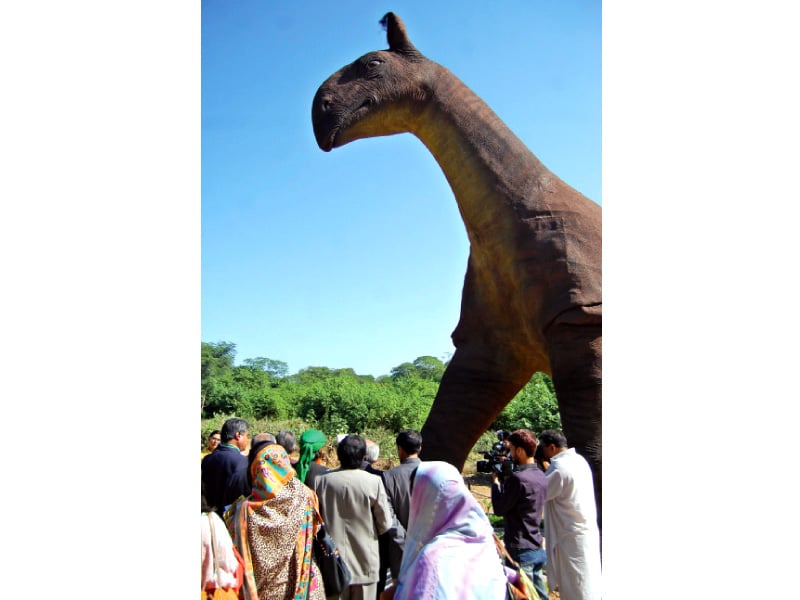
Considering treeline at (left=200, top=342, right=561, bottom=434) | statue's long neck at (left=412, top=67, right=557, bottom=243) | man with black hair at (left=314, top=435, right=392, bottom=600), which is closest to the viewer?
man with black hair at (left=314, top=435, right=392, bottom=600)

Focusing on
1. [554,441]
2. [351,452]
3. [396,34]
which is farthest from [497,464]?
[396,34]

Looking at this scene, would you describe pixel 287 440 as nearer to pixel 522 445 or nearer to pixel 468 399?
pixel 468 399

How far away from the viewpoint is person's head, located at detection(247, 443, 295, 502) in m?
2.82

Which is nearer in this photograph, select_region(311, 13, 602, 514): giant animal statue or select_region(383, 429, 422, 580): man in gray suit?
select_region(383, 429, 422, 580): man in gray suit

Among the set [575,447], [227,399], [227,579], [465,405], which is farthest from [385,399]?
[227,579]

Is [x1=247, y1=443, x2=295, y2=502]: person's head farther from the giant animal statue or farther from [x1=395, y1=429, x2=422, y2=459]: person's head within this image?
the giant animal statue

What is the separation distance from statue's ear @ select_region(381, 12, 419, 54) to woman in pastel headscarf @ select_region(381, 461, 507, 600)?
10.2ft

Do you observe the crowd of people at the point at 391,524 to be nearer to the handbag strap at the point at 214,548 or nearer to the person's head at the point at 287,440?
the handbag strap at the point at 214,548

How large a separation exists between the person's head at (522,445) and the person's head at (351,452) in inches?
34.8

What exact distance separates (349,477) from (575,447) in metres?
1.28

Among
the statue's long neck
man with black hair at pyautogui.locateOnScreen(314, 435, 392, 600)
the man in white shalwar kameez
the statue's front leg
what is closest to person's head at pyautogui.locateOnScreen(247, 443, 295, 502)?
man with black hair at pyautogui.locateOnScreen(314, 435, 392, 600)

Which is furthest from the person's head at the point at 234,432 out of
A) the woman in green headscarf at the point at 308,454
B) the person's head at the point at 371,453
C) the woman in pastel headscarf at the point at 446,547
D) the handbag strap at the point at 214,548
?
the woman in pastel headscarf at the point at 446,547

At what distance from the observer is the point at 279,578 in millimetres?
2850
